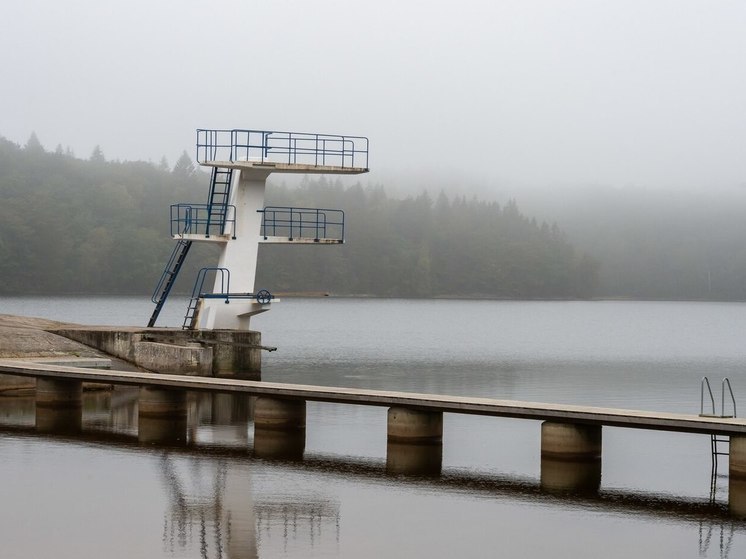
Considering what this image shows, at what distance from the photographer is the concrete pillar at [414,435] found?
2144cm

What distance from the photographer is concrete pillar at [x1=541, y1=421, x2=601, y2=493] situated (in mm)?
20188

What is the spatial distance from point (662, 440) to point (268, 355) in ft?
83.5

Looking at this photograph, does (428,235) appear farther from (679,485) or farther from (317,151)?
(679,485)

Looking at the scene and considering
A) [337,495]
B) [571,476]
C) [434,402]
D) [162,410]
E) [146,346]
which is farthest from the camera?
[146,346]

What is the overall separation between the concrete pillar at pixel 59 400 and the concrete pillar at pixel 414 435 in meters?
7.31

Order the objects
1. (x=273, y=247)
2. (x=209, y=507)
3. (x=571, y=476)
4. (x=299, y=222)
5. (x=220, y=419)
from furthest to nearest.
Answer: (x=273, y=247)
(x=299, y=222)
(x=220, y=419)
(x=571, y=476)
(x=209, y=507)

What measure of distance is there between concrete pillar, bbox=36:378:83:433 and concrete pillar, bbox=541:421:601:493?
1029 cm

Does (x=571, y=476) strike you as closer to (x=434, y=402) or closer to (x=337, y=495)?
(x=434, y=402)

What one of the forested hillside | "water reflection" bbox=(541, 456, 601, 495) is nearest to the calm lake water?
"water reflection" bbox=(541, 456, 601, 495)

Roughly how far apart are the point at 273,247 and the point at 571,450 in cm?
12066

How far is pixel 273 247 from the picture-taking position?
140 m

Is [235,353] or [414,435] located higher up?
[235,353]

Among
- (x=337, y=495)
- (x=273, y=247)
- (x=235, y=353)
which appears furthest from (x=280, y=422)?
(x=273, y=247)

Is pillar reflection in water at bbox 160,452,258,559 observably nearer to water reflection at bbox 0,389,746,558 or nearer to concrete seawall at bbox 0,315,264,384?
water reflection at bbox 0,389,746,558
